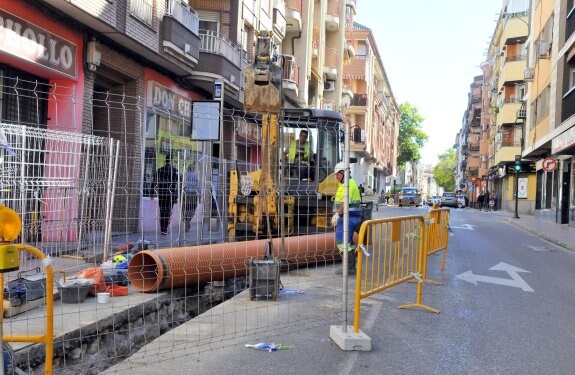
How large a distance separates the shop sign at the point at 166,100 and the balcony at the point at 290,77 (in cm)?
796

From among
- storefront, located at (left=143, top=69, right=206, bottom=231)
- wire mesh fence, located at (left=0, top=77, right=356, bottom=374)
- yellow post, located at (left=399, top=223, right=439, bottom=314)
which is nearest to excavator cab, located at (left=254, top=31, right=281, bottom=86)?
wire mesh fence, located at (left=0, top=77, right=356, bottom=374)

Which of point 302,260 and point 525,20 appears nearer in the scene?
point 302,260

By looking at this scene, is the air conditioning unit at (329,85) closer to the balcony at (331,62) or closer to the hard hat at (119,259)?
the balcony at (331,62)

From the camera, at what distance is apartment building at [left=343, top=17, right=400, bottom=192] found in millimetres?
49438

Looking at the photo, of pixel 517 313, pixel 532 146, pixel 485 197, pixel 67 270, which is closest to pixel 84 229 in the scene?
pixel 67 270

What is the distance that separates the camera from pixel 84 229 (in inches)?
299

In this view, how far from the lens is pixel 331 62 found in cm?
3653

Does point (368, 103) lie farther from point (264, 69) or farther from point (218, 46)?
point (264, 69)

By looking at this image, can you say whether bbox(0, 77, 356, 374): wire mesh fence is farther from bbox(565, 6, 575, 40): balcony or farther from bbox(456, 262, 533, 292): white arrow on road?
bbox(565, 6, 575, 40): balcony

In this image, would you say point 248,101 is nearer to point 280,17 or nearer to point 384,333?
point 384,333

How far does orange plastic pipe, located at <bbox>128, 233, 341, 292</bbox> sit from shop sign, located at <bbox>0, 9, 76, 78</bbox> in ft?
15.7

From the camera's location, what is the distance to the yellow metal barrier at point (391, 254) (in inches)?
229

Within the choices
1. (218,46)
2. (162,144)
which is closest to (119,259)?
(162,144)

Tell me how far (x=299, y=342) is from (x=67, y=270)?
3427 millimetres
